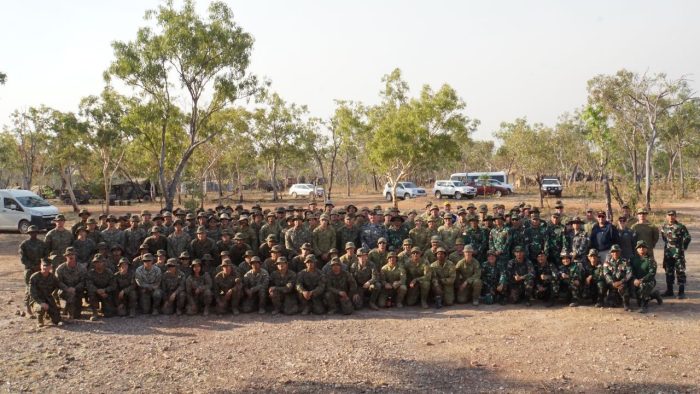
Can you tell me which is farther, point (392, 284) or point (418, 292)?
point (418, 292)

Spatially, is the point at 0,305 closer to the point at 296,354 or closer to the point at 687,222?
the point at 296,354

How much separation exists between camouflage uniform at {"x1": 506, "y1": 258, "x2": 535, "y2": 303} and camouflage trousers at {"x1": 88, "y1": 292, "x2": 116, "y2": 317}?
6.38 m

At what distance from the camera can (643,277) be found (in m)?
8.63

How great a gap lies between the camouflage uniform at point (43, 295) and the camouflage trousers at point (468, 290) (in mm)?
6208

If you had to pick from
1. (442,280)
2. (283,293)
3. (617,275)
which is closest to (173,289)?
(283,293)

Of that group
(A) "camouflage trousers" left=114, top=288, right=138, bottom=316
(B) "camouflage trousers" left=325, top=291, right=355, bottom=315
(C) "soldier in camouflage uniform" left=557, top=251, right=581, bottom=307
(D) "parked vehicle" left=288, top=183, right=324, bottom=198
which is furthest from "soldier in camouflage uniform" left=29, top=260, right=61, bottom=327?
(D) "parked vehicle" left=288, top=183, right=324, bottom=198

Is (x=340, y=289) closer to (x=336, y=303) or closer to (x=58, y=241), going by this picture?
(x=336, y=303)

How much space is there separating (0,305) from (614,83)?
23.3 m

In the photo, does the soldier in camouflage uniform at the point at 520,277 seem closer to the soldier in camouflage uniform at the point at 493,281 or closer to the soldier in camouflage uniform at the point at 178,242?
the soldier in camouflage uniform at the point at 493,281

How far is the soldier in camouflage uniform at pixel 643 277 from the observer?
8500 mm

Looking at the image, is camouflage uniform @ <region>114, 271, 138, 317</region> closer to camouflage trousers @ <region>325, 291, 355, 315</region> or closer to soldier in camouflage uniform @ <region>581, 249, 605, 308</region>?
camouflage trousers @ <region>325, 291, 355, 315</region>

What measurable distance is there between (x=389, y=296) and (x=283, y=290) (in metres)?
1.77

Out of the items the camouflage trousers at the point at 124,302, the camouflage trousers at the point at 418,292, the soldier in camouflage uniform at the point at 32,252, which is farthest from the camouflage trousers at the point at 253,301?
the soldier in camouflage uniform at the point at 32,252

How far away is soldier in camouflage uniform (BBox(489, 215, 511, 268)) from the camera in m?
9.78
